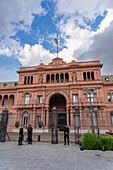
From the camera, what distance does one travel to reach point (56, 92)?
2684cm

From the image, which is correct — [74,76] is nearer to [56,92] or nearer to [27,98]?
[56,92]

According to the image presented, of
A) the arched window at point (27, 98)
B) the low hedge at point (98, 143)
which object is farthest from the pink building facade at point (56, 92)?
the low hedge at point (98, 143)

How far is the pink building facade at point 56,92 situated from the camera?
2500cm

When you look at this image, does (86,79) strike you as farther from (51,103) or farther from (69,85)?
(51,103)

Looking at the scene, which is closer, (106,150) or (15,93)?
(106,150)

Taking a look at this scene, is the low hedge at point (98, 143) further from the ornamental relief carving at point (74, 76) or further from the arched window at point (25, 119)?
the arched window at point (25, 119)

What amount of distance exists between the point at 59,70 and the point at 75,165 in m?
24.4

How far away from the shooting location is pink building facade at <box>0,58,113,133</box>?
82.0 feet

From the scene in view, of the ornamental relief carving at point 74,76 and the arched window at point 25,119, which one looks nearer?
the arched window at point 25,119

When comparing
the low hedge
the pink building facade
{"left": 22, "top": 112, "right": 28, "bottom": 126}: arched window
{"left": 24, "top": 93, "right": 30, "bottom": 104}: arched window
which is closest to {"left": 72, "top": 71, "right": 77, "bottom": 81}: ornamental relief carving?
the pink building facade

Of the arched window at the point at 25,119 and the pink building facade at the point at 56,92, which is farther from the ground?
the pink building facade at the point at 56,92

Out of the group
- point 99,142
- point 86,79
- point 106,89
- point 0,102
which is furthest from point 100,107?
point 0,102

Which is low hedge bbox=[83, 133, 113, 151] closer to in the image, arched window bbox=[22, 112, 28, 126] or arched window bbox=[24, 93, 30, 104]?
arched window bbox=[22, 112, 28, 126]

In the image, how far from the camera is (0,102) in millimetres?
31281
